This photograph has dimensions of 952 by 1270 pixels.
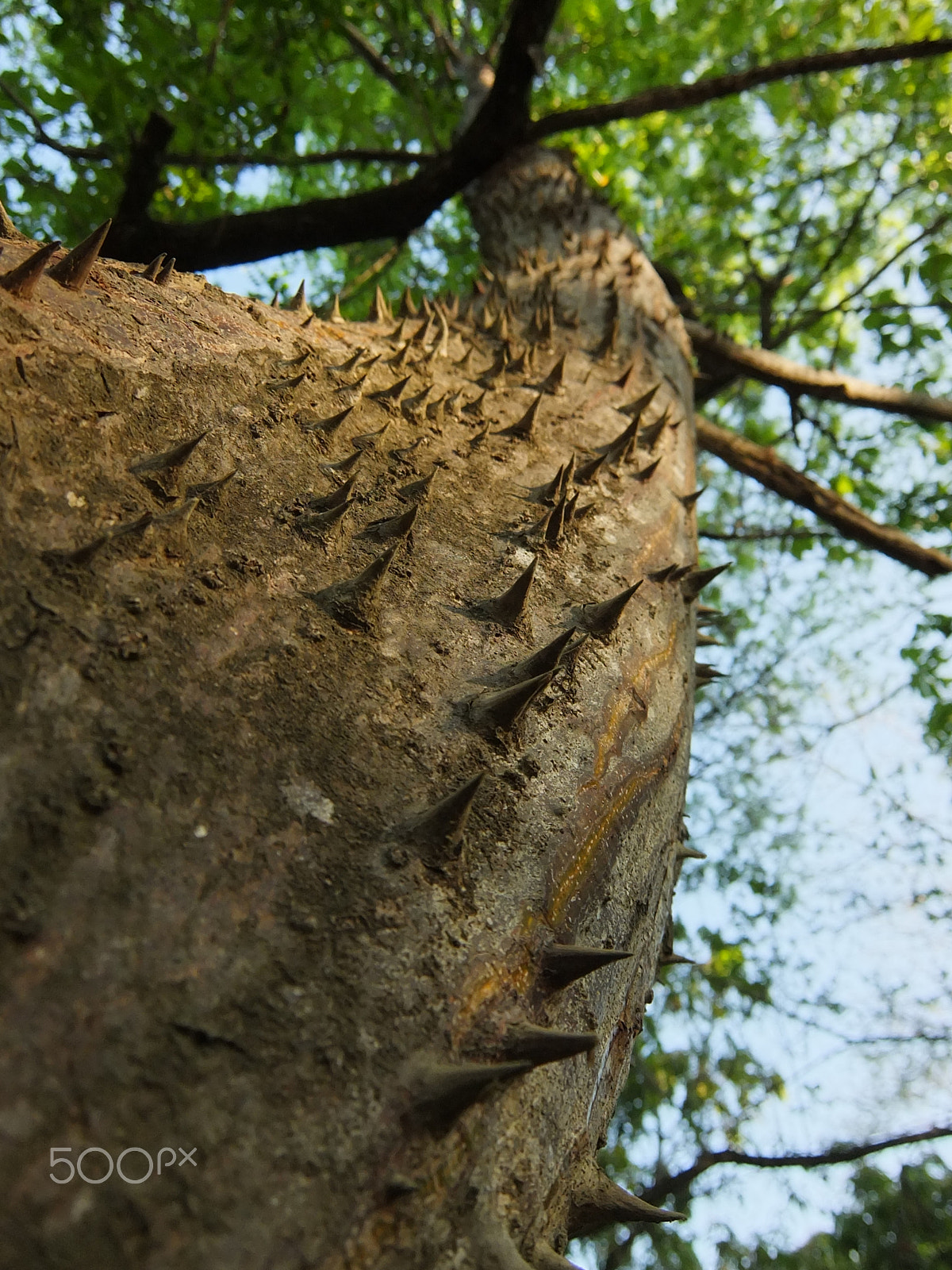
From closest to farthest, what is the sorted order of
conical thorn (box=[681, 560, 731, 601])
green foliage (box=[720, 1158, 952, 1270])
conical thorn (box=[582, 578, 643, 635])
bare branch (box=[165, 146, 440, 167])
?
conical thorn (box=[582, 578, 643, 635])
conical thorn (box=[681, 560, 731, 601])
bare branch (box=[165, 146, 440, 167])
green foliage (box=[720, 1158, 952, 1270])

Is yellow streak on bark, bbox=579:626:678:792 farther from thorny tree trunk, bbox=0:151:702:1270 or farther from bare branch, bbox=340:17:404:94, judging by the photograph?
bare branch, bbox=340:17:404:94

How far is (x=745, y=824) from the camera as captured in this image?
7.68 meters

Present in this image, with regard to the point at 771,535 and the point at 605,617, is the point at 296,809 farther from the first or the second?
the point at 771,535

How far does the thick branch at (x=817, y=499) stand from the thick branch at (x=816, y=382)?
0.36m

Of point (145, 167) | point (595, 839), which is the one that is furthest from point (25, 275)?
point (145, 167)

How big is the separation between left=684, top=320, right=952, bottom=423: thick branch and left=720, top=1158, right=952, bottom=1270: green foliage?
553cm

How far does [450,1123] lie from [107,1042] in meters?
0.37

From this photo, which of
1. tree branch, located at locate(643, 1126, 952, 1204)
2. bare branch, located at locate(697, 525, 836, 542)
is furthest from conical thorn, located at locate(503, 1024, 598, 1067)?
Result: bare branch, located at locate(697, 525, 836, 542)

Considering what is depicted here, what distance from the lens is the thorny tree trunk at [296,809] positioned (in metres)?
0.75

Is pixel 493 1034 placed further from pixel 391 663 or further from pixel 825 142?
pixel 825 142

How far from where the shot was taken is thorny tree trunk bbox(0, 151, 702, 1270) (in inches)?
29.5

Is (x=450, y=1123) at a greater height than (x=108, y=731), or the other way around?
(x=108, y=731)

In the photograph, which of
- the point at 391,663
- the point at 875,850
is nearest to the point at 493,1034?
the point at 391,663

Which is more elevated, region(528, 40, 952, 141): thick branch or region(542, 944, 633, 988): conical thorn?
region(528, 40, 952, 141): thick branch
